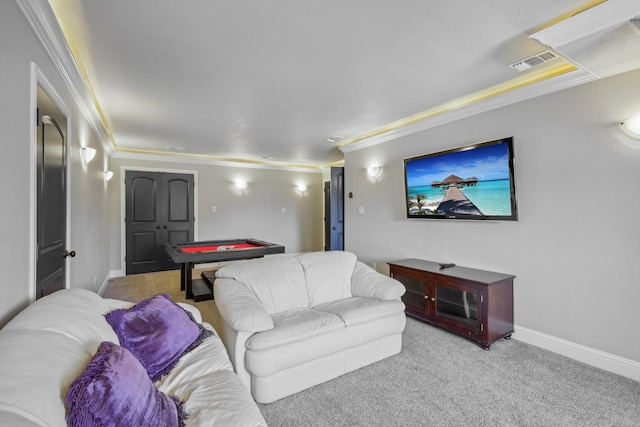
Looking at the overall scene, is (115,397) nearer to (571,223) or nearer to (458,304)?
(458,304)

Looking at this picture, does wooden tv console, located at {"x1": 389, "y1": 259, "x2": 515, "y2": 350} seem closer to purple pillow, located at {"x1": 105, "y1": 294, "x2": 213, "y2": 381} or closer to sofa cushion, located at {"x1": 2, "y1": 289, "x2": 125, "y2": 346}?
purple pillow, located at {"x1": 105, "y1": 294, "x2": 213, "y2": 381}

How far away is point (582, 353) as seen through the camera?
102 inches

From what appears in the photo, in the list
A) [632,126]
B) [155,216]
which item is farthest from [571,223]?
[155,216]

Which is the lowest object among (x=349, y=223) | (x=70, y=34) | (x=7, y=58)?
(x=349, y=223)

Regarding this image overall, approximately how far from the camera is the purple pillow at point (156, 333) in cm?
158

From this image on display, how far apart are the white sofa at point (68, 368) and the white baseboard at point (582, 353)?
2.83 meters

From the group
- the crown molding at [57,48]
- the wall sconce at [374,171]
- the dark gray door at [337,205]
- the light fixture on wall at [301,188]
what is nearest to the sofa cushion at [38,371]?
the crown molding at [57,48]

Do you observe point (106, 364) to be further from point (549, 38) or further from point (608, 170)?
point (608, 170)

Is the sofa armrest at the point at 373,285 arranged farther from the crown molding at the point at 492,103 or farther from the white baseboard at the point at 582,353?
the crown molding at the point at 492,103

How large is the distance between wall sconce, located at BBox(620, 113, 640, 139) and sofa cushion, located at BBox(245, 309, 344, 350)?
2.67 meters

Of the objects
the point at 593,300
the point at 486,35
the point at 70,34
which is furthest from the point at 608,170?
the point at 70,34

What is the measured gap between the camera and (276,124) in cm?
421

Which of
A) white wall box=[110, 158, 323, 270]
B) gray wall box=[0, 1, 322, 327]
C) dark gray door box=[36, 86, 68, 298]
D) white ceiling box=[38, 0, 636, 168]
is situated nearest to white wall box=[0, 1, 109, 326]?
gray wall box=[0, 1, 322, 327]

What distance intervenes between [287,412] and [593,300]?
2.66 metres
